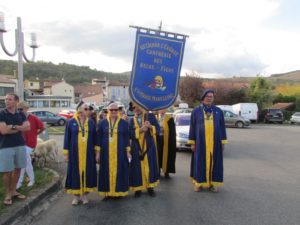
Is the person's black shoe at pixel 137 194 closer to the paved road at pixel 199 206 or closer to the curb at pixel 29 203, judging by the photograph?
the paved road at pixel 199 206

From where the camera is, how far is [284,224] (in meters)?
5.00

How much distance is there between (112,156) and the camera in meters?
6.11

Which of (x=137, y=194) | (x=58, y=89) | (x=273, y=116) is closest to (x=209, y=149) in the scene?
(x=137, y=194)

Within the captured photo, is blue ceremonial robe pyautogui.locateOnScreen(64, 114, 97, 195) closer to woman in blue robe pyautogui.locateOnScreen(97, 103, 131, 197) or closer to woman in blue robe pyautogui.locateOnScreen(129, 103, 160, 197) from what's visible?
woman in blue robe pyautogui.locateOnScreen(97, 103, 131, 197)

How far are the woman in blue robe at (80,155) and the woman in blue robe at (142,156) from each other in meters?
0.82

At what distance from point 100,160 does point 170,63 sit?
8.13 feet

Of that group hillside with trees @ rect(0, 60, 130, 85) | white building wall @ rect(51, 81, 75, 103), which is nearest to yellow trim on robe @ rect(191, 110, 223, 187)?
white building wall @ rect(51, 81, 75, 103)

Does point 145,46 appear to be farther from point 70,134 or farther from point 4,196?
point 4,196

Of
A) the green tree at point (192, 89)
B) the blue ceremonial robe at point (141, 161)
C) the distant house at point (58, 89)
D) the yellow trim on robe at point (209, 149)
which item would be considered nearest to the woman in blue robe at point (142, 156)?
the blue ceremonial robe at point (141, 161)

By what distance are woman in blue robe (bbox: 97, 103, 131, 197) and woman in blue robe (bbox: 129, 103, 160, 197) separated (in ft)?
1.01

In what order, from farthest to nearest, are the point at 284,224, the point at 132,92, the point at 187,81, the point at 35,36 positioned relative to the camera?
the point at 187,81, the point at 35,36, the point at 132,92, the point at 284,224

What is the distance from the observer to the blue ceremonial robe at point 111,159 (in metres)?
6.09

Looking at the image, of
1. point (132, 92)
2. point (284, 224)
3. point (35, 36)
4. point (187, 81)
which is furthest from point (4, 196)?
point (187, 81)

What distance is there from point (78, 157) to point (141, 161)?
126cm
